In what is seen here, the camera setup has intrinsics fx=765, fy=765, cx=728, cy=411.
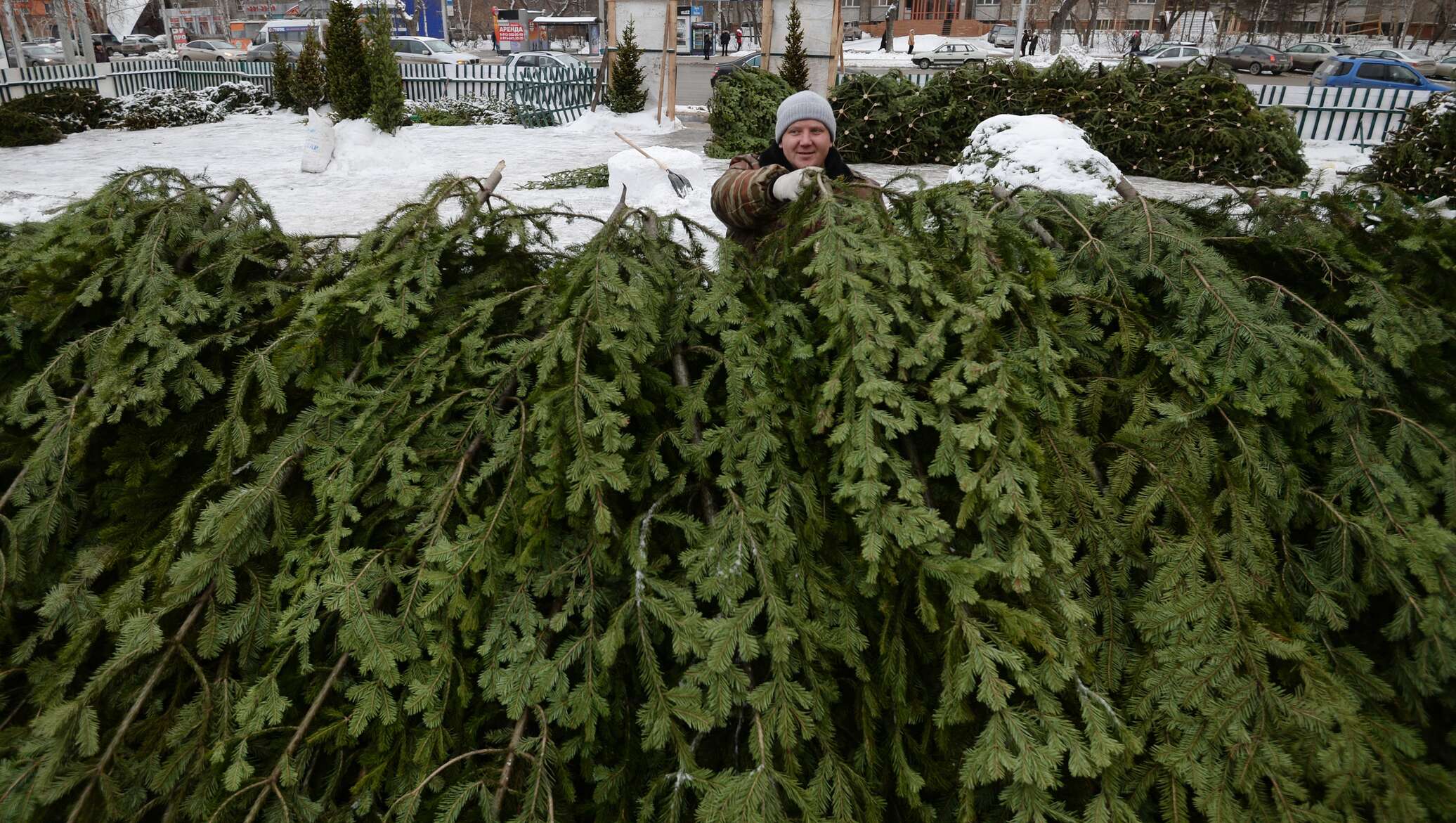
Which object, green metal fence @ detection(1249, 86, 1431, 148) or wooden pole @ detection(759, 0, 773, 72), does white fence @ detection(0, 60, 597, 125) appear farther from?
green metal fence @ detection(1249, 86, 1431, 148)

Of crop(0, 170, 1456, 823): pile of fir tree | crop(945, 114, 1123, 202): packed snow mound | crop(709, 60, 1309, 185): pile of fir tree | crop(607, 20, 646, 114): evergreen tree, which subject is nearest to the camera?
crop(0, 170, 1456, 823): pile of fir tree

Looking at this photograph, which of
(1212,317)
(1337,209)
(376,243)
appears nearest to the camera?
(1212,317)

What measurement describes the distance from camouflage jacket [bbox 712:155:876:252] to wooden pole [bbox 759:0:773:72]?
14.1 m

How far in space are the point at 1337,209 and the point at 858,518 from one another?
2123mm

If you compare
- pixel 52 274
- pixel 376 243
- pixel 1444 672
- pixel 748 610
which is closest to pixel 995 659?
pixel 748 610

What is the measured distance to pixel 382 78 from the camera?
1154cm

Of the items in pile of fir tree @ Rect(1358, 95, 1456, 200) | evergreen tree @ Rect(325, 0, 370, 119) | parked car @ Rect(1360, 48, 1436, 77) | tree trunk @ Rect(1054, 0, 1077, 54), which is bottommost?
pile of fir tree @ Rect(1358, 95, 1456, 200)

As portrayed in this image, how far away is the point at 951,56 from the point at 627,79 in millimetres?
24005

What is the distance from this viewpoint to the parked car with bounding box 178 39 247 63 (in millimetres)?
30234

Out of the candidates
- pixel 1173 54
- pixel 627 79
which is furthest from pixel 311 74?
pixel 1173 54

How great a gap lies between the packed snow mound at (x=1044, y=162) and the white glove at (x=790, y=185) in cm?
231

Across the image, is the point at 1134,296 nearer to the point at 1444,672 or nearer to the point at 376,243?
the point at 1444,672

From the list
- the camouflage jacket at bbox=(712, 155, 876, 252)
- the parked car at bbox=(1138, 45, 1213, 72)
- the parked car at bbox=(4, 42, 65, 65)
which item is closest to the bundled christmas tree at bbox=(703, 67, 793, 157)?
the camouflage jacket at bbox=(712, 155, 876, 252)

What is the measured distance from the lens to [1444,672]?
67.7 inches
